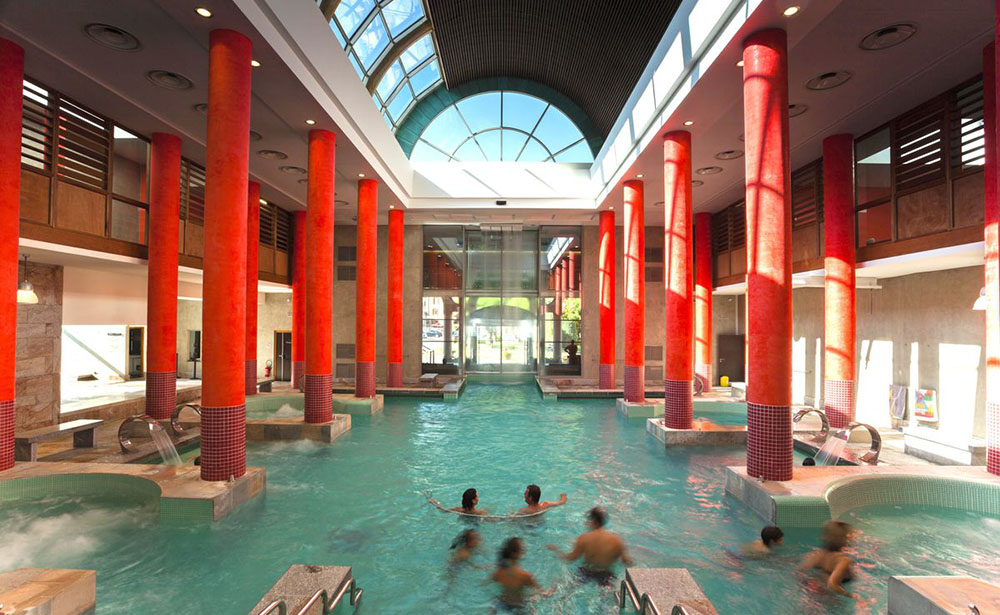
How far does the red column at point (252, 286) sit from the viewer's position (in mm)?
13906

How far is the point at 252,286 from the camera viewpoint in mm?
14000

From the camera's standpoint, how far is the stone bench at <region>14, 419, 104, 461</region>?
25.7 ft

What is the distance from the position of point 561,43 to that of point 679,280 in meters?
9.70

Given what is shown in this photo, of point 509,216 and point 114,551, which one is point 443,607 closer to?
point 114,551

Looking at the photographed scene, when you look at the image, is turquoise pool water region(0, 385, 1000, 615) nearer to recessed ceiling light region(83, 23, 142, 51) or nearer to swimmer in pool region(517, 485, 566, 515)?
swimmer in pool region(517, 485, 566, 515)

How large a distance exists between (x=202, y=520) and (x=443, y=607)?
3.49 metres

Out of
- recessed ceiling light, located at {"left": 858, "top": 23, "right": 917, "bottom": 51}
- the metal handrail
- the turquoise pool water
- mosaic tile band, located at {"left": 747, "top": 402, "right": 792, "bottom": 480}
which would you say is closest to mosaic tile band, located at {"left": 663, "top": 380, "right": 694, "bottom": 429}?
the turquoise pool water

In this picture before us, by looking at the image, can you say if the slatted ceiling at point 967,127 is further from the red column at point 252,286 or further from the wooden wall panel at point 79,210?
the red column at point 252,286

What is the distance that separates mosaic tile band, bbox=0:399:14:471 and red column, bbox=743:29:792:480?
33.1 ft

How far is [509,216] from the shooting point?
730 inches

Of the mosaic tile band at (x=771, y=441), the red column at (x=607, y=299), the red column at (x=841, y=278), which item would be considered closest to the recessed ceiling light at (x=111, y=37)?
the mosaic tile band at (x=771, y=441)

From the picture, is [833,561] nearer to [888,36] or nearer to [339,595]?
[339,595]

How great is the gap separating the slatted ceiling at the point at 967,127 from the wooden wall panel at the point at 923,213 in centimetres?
50

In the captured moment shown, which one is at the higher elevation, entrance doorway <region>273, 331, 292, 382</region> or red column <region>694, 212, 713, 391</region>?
red column <region>694, 212, 713, 391</region>
